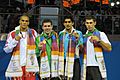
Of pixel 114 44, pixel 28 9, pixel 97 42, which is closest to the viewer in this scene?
pixel 97 42

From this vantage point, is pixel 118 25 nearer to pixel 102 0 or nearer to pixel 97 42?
pixel 102 0

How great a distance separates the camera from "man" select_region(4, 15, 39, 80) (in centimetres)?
747

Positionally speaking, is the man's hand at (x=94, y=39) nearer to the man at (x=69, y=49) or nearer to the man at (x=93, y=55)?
the man at (x=93, y=55)

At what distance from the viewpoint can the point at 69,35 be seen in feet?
24.9

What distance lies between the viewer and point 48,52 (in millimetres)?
7512

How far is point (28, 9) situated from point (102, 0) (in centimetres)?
211

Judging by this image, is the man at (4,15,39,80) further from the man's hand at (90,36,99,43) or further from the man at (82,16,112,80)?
the man's hand at (90,36,99,43)

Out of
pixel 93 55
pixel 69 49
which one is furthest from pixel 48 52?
pixel 93 55

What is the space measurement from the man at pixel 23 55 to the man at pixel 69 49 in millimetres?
502

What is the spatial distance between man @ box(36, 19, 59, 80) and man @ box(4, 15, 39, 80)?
0.15 metres

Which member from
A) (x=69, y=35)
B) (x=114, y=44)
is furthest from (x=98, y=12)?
(x=69, y=35)

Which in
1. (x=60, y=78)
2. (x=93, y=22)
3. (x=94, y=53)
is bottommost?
(x=60, y=78)

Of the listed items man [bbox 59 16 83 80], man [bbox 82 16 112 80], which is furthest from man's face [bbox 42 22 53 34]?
man [bbox 82 16 112 80]

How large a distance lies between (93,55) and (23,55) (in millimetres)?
1287
